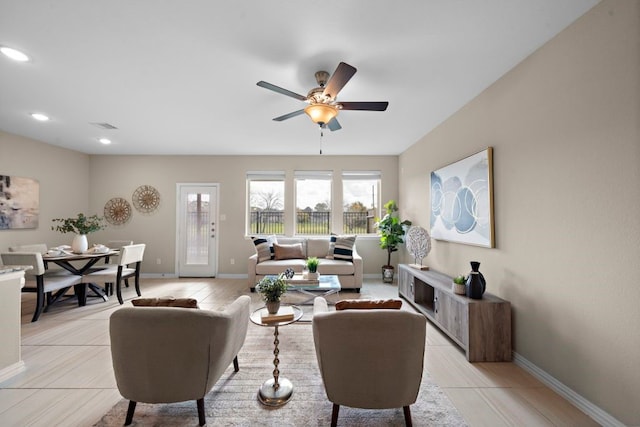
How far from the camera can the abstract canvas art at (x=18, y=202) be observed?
4105 mm

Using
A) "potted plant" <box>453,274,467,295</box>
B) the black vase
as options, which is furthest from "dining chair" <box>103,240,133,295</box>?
the black vase

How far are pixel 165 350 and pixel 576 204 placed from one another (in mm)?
2780

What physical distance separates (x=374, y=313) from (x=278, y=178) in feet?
15.0

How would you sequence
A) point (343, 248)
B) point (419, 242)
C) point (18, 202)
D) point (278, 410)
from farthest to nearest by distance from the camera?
point (343, 248)
point (18, 202)
point (419, 242)
point (278, 410)

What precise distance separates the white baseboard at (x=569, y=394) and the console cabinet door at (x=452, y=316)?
452 millimetres

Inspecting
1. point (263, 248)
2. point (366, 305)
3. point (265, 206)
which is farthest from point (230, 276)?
point (366, 305)

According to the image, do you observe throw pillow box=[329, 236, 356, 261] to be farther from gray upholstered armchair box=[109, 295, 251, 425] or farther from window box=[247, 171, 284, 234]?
gray upholstered armchair box=[109, 295, 251, 425]

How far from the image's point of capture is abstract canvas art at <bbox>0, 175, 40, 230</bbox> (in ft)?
13.5

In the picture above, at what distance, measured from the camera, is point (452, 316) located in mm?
2635

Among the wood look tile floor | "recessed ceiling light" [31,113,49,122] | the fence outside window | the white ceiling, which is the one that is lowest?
the wood look tile floor

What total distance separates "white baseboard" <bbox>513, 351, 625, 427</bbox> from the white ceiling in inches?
100.0

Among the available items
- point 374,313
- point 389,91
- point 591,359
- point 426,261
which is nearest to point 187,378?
point 374,313

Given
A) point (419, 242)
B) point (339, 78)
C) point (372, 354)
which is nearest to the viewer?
point (372, 354)

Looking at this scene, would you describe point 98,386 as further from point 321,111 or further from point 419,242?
point 419,242
